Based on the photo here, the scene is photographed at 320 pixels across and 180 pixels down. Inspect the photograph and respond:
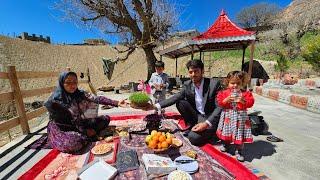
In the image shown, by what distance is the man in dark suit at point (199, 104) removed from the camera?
340 cm

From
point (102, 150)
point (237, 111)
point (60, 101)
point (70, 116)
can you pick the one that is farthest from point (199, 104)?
point (60, 101)

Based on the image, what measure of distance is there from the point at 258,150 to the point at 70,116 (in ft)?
9.94

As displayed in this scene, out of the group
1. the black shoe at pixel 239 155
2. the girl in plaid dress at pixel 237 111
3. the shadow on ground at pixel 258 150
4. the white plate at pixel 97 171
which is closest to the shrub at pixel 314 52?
the shadow on ground at pixel 258 150

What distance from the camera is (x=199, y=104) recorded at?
376 centimetres

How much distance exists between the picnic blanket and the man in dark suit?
211mm

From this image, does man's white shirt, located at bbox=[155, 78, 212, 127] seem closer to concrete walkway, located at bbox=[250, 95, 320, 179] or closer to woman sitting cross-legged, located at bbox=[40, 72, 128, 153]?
concrete walkway, located at bbox=[250, 95, 320, 179]

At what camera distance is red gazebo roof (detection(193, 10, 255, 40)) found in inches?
351

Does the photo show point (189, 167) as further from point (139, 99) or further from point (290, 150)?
point (290, 150)

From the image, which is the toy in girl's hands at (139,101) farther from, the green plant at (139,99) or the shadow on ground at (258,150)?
the shadow on ground at (258,150)

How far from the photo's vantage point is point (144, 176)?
8.09ft

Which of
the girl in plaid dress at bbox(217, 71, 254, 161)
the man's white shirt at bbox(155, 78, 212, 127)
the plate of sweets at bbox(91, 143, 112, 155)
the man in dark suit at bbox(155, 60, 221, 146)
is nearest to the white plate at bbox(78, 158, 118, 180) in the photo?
the plate of sweets at bbox(91, 143, 112, 155)

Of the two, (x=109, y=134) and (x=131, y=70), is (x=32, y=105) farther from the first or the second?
(x=131, y=70)

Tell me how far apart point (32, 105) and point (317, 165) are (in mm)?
14190

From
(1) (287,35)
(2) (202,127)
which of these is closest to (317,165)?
(2) (202,127)
